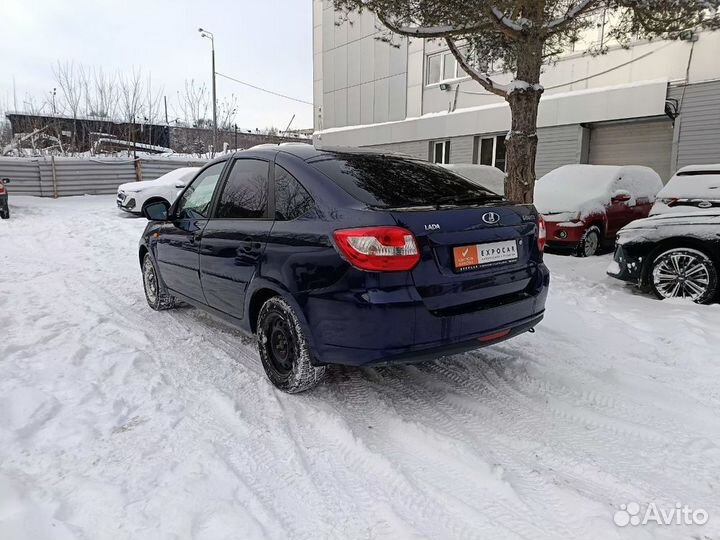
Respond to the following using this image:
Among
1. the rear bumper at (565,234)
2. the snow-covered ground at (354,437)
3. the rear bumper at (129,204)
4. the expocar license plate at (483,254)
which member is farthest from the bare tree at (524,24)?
the rear bumper at (129,204)

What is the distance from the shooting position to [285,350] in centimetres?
316

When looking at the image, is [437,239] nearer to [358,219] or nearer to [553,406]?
[358,219]

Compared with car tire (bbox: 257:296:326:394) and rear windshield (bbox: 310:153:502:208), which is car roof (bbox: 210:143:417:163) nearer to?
rear windshield (bbox: 310:153:502:208)

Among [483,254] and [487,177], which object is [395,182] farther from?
[487,177]

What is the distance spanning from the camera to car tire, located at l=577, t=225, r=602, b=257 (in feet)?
26.1

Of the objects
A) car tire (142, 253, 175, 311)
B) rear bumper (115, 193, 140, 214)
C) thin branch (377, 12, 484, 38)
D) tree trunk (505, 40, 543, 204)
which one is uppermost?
thin branch (377, 12, 484, 38)

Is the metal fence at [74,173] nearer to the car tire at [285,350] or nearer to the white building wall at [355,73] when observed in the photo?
the white building wall at [355,73]

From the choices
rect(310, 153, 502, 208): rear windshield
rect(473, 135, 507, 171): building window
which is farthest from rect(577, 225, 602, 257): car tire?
rect(473, 135, 507, 171): building window

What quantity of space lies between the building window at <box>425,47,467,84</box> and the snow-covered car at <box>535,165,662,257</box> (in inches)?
359

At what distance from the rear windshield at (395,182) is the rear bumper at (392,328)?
60 centimetres

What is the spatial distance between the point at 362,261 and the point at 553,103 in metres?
13.9

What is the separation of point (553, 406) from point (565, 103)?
13.2m

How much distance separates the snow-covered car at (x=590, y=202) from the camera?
314 inches

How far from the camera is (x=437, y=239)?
2.65 metres
